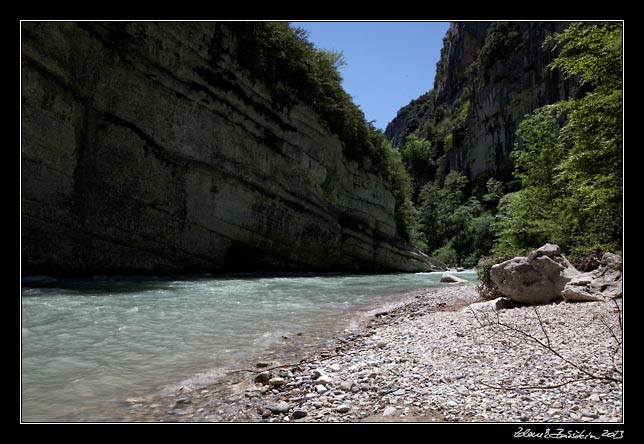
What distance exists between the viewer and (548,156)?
16.7 metres

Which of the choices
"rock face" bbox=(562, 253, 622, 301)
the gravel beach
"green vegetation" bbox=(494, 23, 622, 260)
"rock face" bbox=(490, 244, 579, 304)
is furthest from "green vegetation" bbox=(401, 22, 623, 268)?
the gravel beach

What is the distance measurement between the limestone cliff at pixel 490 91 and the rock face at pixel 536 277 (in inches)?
1454

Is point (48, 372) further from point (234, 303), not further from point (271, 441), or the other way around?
point (234, 303)

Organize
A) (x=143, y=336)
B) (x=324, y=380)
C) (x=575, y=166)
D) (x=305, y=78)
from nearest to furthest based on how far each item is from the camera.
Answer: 1. (x=324, y=380)
2. (x=143, y=336)
3. (x=575, y=166)
4. (x=305, y=78)

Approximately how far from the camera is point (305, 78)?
26.7 metres

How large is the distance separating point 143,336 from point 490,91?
60834 millimetres

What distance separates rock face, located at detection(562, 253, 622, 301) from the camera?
6.68m

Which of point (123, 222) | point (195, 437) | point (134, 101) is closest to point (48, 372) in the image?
point (195, 437)

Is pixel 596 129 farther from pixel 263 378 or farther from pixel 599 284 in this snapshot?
pixel 263 378

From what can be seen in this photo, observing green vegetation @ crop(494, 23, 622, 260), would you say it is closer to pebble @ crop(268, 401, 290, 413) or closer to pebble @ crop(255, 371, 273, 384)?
pebble @ crop(255, 371, 273, 384)

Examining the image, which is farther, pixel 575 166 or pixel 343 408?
pixel 575 166

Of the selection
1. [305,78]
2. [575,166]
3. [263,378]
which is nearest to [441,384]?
[263,378]

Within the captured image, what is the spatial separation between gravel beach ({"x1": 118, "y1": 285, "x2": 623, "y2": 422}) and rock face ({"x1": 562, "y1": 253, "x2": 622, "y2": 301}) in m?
0.87
